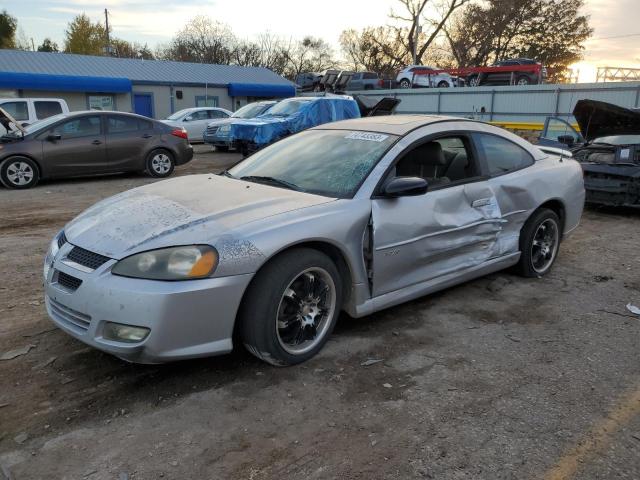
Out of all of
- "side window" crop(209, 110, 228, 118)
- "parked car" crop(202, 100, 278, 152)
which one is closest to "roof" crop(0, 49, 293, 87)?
"side window" crop(209, 110, 228, 118)

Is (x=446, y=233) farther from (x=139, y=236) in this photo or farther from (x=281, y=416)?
(x=139, y=236)

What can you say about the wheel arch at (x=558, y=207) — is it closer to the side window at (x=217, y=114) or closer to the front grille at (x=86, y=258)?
the front grille at (x=86, y=258)

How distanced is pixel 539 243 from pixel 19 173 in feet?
30.8

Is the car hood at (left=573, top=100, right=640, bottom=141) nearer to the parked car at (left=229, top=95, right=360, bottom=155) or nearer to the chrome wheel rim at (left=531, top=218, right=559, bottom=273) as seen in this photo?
the chrome wheel rim at (left=531, top=218, right=559, bottom=273)

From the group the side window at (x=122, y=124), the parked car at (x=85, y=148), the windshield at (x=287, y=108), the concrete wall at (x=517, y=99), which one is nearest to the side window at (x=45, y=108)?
the parked car at (x=85, y=148)

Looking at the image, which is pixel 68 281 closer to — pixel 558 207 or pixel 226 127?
pixel 558 207

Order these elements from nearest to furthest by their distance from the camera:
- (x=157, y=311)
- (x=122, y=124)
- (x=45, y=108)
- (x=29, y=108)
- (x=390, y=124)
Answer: (x=157, y=311) → (x=390, y=124) → (x=122, y=124) → (x=29, y=108) → (x=45, y=108)

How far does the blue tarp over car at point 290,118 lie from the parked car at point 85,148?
7.92 feet

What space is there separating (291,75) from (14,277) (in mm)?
56255

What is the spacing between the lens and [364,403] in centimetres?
293

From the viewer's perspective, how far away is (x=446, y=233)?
4.00 metres

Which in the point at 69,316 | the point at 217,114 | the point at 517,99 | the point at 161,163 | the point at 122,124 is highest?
the point at 517,99

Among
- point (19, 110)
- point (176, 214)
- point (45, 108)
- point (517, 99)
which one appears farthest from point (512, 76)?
point (176, 214)

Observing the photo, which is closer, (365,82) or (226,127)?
(226,127)
